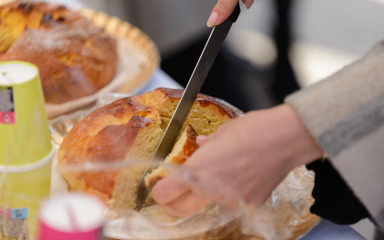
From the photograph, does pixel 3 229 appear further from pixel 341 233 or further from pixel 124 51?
pixel 124 51

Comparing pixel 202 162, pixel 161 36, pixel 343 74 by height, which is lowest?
pixel 161 36

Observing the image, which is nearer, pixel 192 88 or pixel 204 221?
pixel 204 221

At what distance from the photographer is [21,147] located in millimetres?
738

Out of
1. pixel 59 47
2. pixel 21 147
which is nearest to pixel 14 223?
pixel 21 147

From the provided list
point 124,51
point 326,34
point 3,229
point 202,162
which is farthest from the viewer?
point 326,34

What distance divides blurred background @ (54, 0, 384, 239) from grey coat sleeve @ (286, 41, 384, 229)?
173 centimetres

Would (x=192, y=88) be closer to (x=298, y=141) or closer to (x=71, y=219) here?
(x=298, y=141)

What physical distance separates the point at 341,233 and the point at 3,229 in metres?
0.57

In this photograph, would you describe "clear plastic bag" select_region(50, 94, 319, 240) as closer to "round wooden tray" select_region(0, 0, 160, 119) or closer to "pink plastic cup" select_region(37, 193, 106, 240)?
"pink plastic cup" select_region(37, 193, 106, 240)

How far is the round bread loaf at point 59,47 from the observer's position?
Answer: 1250 mm

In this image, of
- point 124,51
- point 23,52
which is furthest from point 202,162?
point 124,51

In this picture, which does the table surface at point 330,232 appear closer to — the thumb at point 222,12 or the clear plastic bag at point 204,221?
the clear plastic bag at point 204,221

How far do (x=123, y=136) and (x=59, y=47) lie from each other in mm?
567

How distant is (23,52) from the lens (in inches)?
49.1
